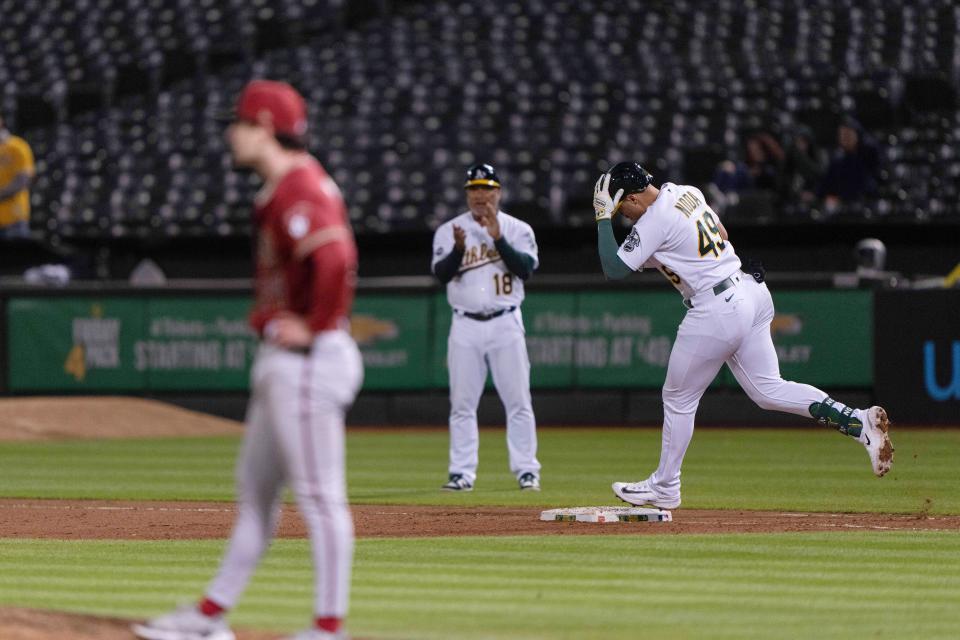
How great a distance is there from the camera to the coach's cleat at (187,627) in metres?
5.45

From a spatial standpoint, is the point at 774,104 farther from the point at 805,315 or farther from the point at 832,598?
the point at 832,598

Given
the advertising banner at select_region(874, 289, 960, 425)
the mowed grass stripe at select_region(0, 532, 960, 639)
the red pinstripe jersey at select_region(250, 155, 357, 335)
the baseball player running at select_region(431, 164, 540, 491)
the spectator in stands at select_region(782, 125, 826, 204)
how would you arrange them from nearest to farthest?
1. the red pinstripe jersey at select_region(250, 155, 357, 335)
2. the mowed grass stripe at select_region(0, 532, 960, 639)
3. the baseball player running at select_region(431, 164, 540, 491)
4. the advertising banner at select_region(874, 289, 960, 425)
5. the spectator in stands at select_region(782, 125, 826, 204)

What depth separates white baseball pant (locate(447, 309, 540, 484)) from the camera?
12203 mm

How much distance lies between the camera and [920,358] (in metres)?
18.8

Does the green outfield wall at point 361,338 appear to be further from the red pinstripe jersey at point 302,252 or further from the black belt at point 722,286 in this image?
the red pinstripe jersey at point 302,252

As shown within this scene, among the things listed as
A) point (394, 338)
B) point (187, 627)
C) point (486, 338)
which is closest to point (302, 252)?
point (187, 627)

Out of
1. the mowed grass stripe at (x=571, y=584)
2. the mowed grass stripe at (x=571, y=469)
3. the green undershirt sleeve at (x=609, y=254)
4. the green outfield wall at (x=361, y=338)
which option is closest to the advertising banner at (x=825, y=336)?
the green outfield wall at (x=361, y=338)

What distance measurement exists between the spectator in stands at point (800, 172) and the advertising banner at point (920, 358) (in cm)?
327

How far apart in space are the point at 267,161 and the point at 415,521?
536 cm

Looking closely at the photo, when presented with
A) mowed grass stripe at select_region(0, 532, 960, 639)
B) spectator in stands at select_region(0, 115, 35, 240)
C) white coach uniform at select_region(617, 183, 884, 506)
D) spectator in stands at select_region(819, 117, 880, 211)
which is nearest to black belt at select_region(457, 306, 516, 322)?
white coach uniform at select_region(617, 183, 884, 506)

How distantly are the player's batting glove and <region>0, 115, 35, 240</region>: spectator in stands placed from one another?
13.4 metres

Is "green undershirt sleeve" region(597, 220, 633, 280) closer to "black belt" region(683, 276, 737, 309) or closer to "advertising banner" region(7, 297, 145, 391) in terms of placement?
"black belt" region(683, 276, 737, 309)

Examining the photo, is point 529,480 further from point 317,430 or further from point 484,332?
point 317,430

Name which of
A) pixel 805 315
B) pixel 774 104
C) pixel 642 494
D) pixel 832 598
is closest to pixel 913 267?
pixel 805 315
